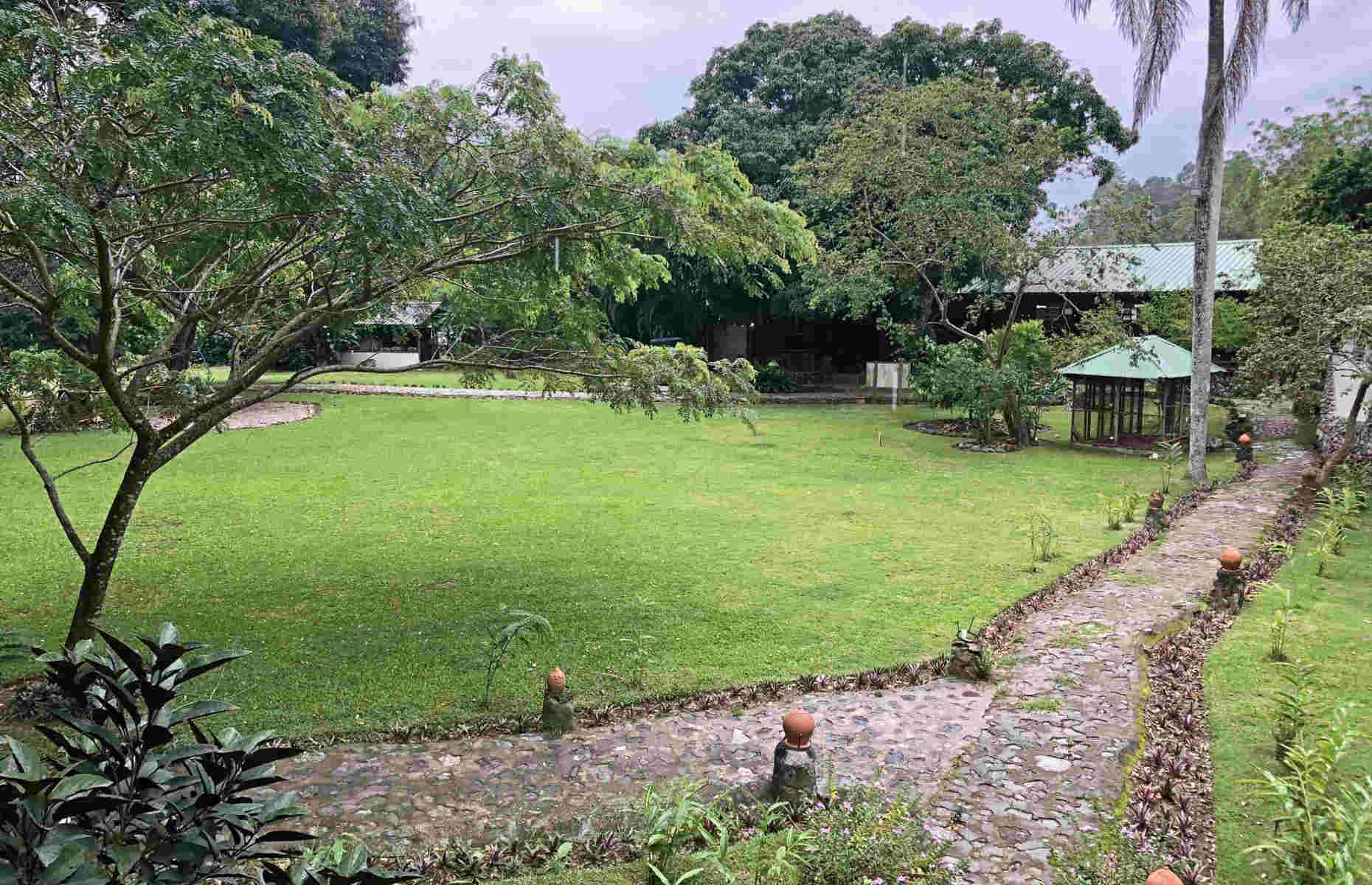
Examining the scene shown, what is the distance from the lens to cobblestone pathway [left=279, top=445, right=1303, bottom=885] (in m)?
4.74

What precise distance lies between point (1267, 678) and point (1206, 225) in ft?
35.3

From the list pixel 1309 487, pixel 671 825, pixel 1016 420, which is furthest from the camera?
pixel 1016 420

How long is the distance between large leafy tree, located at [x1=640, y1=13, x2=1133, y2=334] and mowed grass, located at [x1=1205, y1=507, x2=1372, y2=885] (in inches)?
645

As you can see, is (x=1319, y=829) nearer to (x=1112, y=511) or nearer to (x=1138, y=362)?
(x=1112, y=511)

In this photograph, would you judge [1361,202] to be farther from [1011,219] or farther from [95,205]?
[95,205]

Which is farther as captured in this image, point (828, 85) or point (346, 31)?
point (828, 85)

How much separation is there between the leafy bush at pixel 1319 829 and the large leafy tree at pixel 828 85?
796 inches

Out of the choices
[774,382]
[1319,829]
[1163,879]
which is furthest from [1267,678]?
[774,382]

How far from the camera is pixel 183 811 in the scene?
6.62 ft

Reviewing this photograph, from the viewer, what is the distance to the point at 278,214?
5.96 metres

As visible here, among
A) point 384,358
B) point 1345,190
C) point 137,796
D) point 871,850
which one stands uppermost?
point 1345,190

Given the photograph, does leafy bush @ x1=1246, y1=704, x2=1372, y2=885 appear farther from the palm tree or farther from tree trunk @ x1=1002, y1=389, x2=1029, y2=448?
tree trunk @ x1=1002, y1=389, x2=1029, y2=448

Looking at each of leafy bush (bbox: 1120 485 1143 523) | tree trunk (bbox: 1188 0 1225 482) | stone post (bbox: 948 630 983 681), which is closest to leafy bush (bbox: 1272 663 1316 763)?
stone post (bbox: 948 630 983 681)

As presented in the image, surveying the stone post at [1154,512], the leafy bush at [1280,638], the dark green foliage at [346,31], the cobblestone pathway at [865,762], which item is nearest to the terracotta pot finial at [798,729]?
the cobblestone pathway at [865,762]
